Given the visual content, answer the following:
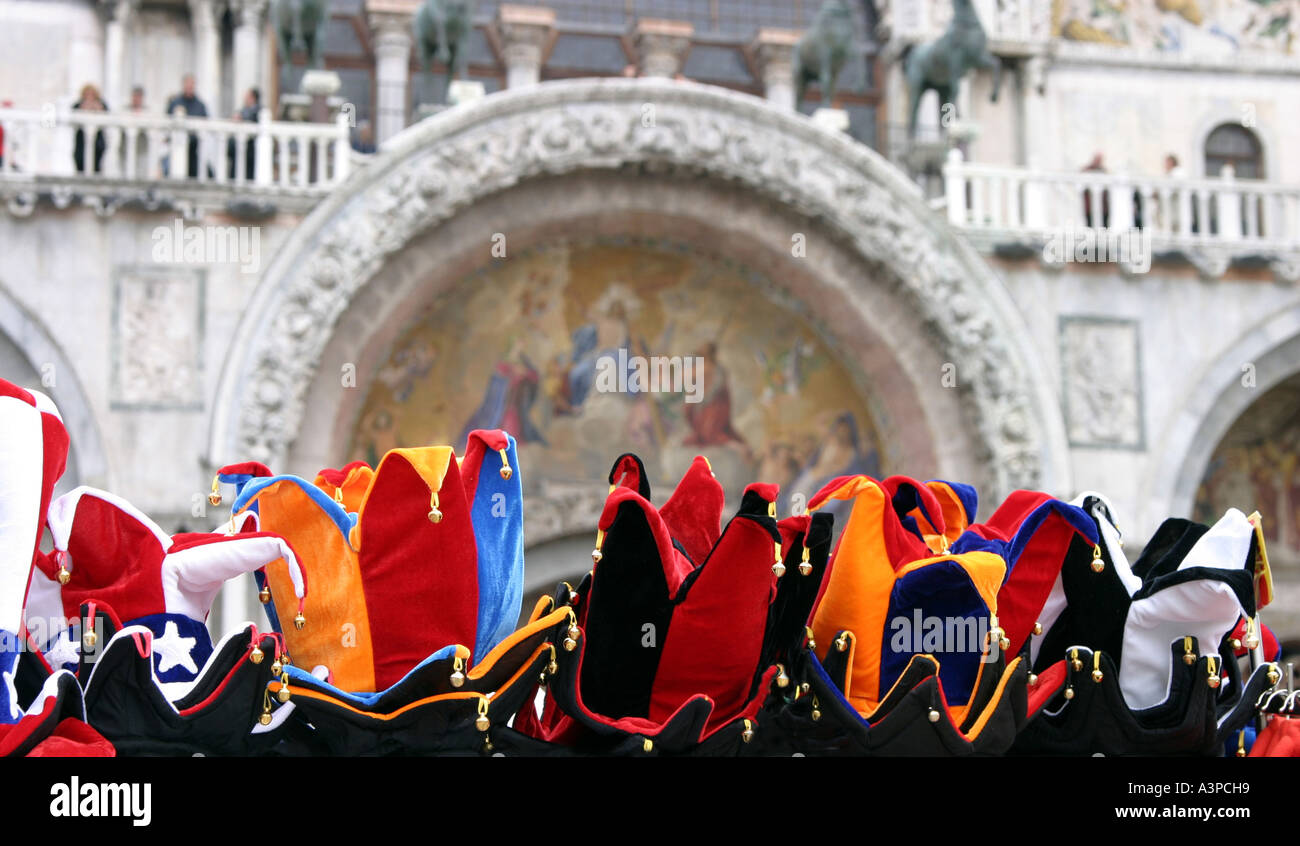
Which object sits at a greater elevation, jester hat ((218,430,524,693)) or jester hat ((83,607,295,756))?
jester hat ((218,430,524,693))

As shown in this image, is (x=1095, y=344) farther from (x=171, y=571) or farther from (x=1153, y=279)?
(x=171, y=571)

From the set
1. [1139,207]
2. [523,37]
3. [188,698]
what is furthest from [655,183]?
[188,698]

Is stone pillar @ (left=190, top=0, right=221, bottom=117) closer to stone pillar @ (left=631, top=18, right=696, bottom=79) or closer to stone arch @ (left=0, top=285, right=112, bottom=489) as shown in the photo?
stone arch @ (left=0, top=285, right=112, bottom=489)

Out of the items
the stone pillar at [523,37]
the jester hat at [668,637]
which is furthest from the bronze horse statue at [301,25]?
the jester hat at [668,637]

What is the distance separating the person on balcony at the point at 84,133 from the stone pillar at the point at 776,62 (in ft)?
20.5

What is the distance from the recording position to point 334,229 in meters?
14.4

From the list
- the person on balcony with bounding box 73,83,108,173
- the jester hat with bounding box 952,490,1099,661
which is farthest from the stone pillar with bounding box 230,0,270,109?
the jester hat with bounding box 952,490,1099,661

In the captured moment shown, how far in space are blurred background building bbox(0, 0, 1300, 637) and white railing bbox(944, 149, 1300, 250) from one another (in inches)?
1.5

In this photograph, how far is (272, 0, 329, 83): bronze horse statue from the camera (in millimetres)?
14977

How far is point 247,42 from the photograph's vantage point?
16203mm

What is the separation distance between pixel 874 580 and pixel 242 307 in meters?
9.07

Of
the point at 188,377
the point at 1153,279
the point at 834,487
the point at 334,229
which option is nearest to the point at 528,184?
the point at 334,229

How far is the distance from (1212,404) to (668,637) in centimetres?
1087

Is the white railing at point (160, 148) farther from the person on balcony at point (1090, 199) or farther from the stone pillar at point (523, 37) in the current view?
the person on balcony at point (1090, 199)
